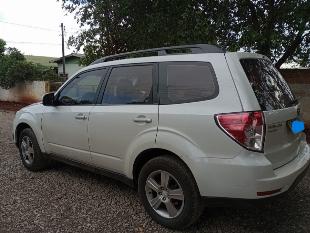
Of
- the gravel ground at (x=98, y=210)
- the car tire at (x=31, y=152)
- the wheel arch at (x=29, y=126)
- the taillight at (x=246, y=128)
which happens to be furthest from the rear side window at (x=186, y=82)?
the car tire at (x=31, y=152)

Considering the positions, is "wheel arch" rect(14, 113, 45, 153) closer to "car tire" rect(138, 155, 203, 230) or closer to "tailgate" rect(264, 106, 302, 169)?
"car tire" rect(138, 155, 203, 230)

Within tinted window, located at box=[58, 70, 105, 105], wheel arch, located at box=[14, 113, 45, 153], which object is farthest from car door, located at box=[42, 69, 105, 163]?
wheel arch, located at box=[14, 113, 45, 153]

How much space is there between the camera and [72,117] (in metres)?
4.98

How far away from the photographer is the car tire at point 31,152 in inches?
230

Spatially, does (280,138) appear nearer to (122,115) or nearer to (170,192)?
(170,192)

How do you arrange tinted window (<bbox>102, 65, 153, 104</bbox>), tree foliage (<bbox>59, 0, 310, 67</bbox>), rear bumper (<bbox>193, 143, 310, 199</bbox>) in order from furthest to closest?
1. tree foliage (<bbox>59, 0, 310, 67</bbox>)
2. tinted window (<bbox>102, 65, 153, 104</bbox>)
3. rear bumper (<bbox>193, 143, 310, 199</bbox>)

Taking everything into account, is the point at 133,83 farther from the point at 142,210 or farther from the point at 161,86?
the point at 142,210

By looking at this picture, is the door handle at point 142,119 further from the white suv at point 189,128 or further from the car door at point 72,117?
the car door at point 72,117

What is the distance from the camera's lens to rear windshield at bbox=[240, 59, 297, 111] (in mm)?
3570

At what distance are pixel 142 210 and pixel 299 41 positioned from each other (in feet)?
20.3

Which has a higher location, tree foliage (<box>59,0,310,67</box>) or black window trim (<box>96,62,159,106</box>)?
tree foliage (<box>59,0,310,67</box>)

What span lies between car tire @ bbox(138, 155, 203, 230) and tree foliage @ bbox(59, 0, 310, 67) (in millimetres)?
4841

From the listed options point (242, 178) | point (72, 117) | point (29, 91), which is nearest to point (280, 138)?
point (242, 178)

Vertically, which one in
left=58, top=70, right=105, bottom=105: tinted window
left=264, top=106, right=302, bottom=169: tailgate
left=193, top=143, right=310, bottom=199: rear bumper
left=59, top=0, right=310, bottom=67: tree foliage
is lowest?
left=193, top=143, right=310, bottom=199: rear bumper
